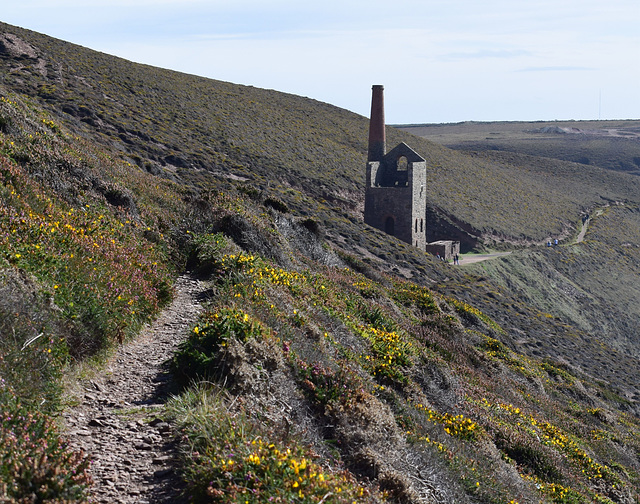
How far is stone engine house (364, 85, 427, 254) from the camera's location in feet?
143

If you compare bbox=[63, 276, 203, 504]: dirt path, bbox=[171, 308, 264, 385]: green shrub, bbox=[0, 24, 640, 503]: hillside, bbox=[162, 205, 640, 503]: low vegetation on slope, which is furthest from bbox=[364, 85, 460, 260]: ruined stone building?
bbox=[171, 308, 264, 385]: green shrub

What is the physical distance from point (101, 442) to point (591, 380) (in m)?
22.2

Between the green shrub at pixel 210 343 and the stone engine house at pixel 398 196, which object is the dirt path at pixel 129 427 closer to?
the green shrub at pixel 210 343

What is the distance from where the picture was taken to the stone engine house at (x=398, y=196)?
43.7 m

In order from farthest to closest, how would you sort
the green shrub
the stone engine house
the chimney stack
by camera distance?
the chimney stack < the stone engine house < the green shrub

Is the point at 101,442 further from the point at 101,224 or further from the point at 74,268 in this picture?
the point at 101,224

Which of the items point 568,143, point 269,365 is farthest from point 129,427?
point 568,143

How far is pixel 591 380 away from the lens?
77.2 feet

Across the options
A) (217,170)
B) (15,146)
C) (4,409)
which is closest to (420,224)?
(217,170)

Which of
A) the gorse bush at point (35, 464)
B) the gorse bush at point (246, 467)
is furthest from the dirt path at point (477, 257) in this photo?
the gorse bush at point (35, 464)

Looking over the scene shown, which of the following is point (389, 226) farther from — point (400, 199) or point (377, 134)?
point (377, 134)

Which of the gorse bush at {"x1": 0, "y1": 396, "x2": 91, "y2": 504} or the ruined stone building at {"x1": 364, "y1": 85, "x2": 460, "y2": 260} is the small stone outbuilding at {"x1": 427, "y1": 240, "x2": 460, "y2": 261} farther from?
the gorse bush at {"x1": 0, "y1": 396, "x2": 91, "y2": 504}

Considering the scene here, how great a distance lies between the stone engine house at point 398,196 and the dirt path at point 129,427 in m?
37.4

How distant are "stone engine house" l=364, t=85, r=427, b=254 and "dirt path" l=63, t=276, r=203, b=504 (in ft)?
123
